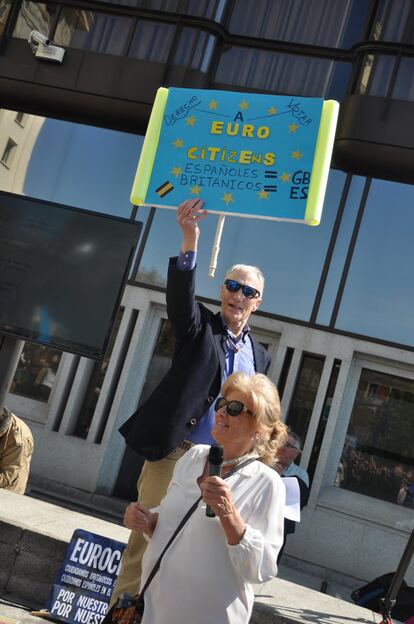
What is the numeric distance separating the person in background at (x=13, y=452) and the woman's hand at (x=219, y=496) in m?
3.16

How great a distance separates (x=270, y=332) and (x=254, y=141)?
6.16m

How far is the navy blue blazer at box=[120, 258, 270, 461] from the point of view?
347 centimetres

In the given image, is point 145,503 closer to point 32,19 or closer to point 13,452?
point 13,452

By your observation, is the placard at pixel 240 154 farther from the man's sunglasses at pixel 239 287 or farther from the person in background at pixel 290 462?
the person in background at pixel 290 462

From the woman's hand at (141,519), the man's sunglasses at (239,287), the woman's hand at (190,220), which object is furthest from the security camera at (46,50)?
the woman's hand at (141,519)

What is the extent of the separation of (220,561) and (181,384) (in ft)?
3.60

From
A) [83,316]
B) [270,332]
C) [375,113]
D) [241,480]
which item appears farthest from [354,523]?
[241,480]

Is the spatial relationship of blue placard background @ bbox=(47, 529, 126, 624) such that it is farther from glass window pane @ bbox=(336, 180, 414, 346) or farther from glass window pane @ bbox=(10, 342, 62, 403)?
glass window pane @ bbox=(10, 342, 62, 403)

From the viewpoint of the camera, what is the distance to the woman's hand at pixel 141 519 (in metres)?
2.78

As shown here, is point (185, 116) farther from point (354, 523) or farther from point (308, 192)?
point (354, 523)

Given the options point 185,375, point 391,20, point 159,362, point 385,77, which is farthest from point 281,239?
point 185,375

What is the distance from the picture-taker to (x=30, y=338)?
4.29 meters

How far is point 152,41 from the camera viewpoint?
10.7 meters

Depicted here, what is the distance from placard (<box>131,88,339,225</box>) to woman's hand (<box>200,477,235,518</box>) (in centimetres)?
167
